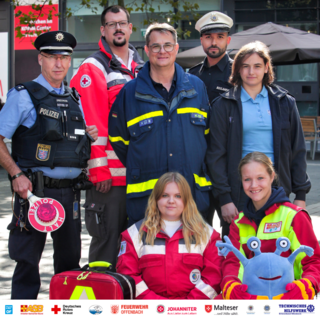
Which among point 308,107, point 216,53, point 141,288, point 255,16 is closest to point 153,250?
point 141,288

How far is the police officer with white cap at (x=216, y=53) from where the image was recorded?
4.01m

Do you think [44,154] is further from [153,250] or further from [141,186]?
[153,250]

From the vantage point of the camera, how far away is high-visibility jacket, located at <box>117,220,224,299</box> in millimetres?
3051

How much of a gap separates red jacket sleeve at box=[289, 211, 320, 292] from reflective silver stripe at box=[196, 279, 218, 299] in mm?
598

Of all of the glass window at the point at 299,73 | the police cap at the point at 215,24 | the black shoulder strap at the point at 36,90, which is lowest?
the black shoulder strap at the point at 36,90

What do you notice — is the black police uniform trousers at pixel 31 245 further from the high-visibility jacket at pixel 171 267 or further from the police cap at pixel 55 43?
the police cap at pixel 55 43

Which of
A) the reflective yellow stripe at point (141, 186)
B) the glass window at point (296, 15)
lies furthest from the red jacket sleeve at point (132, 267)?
the glass window at point (296, 15)

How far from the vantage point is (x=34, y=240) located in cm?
332

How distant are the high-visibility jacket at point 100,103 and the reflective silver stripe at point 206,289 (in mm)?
1249

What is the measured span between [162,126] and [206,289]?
4.04 ft

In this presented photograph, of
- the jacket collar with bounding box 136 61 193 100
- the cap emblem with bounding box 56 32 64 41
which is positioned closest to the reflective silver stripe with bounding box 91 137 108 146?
the jacket collar with bounding box 136 61 193 100

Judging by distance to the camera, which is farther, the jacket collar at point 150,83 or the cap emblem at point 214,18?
the cap emblem at point 214,18
